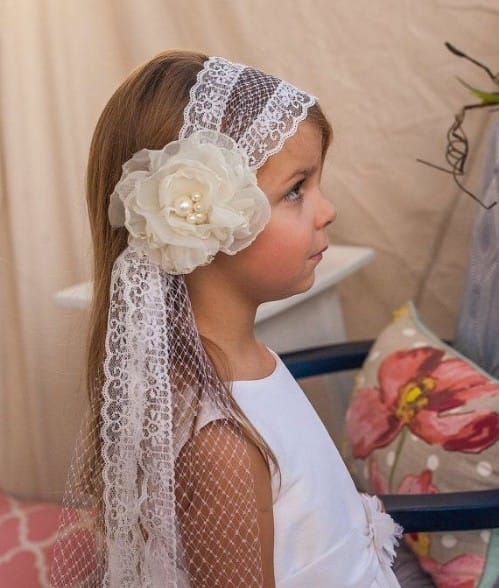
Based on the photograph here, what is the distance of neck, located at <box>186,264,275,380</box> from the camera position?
805 millimetres

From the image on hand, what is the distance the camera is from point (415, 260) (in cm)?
161

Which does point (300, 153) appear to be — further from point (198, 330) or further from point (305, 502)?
point (305, 502)

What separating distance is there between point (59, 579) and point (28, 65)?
0.73 m

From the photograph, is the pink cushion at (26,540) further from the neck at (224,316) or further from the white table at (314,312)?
the neck at (224,316)

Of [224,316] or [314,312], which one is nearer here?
[224,316]

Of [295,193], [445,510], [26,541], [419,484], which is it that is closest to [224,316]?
[295,193]

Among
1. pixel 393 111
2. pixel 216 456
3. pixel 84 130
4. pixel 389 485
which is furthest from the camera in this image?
pixel 393 111

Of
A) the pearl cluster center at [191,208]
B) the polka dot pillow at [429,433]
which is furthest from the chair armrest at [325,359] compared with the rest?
the pearl cluster center at [191,208]

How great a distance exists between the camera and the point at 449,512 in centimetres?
91

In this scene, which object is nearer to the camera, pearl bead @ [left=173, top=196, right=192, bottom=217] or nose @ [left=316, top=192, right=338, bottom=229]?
pearl bead @ [left=173, top=196, right=192, bottom=217]

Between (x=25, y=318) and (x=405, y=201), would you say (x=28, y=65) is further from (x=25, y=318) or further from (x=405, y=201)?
(x=405, y=201)

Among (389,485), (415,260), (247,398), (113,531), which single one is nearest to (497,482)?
(389,485)

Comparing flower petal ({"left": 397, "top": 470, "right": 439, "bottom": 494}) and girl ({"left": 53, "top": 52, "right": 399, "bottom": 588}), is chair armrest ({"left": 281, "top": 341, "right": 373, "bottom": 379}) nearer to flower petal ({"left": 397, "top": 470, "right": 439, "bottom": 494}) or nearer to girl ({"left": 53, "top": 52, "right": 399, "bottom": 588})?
flower petal ({"left": 397, "top": 470, "right": 439, "bottom": 494})

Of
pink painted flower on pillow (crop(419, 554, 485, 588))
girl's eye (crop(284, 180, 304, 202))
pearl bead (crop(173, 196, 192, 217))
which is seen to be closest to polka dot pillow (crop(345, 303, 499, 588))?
pink painted flower on pillow (crop(419, 554, 485, 588))
